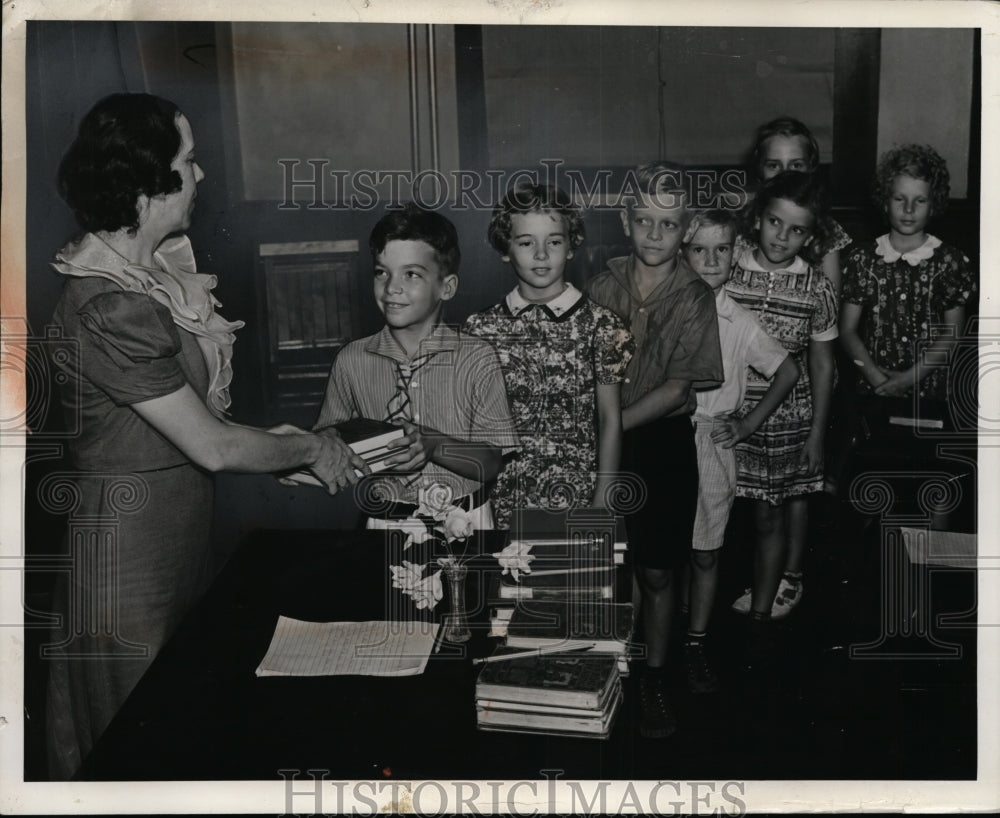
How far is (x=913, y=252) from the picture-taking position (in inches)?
99.0

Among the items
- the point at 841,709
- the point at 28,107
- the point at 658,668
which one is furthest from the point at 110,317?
the point at 841,709

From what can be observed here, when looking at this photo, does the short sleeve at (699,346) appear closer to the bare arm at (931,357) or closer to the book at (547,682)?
the bare arm at (931,357)

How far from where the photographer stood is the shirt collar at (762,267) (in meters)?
2.49

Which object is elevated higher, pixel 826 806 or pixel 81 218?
pixel 81 218

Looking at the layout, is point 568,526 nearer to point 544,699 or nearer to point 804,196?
point 544,699

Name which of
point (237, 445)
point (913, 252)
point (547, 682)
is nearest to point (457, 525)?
point (547, 682)

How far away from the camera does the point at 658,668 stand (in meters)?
2.54

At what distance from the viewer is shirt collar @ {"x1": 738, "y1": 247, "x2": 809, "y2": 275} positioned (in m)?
2.49

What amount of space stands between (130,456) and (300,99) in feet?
2.86

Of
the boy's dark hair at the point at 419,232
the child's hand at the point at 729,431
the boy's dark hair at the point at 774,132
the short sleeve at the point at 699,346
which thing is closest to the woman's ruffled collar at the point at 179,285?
the boy's dark hair at the point at 419,232

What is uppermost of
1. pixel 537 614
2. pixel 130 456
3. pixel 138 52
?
pixel 138 52

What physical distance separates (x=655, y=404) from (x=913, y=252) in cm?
68

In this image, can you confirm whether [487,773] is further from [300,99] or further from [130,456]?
[300,99]

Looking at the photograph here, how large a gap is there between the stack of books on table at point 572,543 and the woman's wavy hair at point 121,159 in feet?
3.56
